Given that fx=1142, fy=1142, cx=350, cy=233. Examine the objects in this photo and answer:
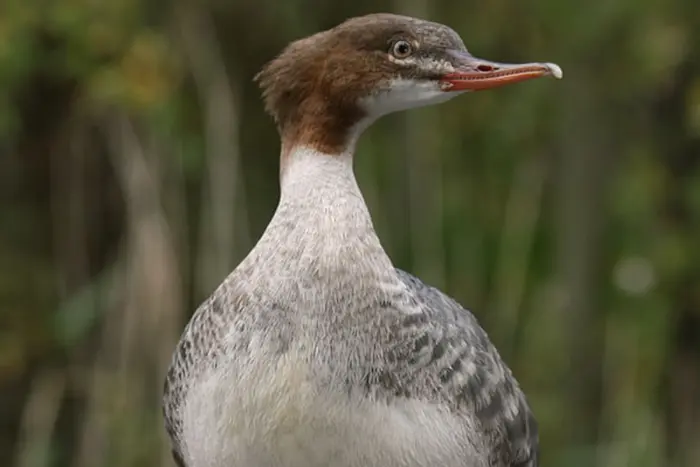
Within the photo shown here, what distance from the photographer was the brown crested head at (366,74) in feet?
4.50

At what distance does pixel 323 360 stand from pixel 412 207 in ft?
4.93

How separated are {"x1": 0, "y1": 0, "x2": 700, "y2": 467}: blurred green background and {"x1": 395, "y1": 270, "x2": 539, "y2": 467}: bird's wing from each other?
119 cm

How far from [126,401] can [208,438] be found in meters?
1.34

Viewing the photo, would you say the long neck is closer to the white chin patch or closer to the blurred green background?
the white chin patch

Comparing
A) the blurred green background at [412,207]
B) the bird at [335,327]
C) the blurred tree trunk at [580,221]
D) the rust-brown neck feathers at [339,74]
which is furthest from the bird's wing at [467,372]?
the blurred tree trunk at [580,221]

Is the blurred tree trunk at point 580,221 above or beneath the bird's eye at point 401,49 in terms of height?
beneath

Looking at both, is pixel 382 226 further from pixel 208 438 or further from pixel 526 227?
pixel 208 438

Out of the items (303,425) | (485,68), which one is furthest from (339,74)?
(303,425)

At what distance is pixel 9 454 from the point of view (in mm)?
2885

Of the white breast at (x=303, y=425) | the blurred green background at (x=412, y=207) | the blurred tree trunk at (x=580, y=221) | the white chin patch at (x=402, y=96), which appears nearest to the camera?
the white breast at (x=303, y=425)

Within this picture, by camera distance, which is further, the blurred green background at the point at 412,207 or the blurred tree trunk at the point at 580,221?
the blurred tree trunk at the point at 580,221

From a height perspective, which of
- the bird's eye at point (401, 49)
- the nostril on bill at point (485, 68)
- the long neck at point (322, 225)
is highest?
the bird's eye at point (401, 49)

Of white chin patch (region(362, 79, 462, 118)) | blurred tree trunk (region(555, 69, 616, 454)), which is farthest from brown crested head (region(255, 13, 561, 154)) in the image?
blurred tree trunk (region(555, 69, 616, 454))

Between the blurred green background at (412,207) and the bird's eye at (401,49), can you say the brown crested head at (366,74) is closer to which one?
the bird's eye at (401,49)
